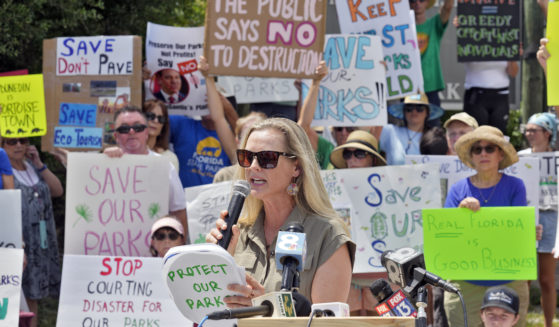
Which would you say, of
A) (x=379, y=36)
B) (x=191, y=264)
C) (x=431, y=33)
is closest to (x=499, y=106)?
(x=431, y=33)

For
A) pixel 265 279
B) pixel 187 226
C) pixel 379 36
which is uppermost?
pixel 379 36

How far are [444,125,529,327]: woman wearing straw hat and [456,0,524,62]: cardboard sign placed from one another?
2981 millimetres

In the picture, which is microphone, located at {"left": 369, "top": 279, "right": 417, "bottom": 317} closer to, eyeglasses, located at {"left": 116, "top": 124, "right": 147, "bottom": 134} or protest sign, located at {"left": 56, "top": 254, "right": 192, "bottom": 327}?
protest sign, located at {"left": 56, "top": 254, "right": 192, "bottom": 327}

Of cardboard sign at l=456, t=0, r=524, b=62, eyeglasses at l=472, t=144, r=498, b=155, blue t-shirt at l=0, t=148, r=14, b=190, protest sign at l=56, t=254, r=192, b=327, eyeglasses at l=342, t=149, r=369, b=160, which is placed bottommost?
protest sign at l=56, t=254, r=192, b=327

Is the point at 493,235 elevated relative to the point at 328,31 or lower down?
lower down

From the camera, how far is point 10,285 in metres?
6.24

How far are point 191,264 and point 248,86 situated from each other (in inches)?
230

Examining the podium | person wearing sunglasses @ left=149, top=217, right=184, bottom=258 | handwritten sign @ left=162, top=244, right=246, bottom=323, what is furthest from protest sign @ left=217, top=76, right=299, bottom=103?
the podium

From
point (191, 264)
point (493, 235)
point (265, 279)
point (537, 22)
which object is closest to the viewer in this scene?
point (191, 264)

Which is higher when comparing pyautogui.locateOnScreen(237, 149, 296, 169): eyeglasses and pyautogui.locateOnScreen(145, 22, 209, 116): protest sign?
pyautogui.locateOnScreen(145, 22, 209, 116): protest sign

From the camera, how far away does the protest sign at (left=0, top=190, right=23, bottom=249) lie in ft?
21.7

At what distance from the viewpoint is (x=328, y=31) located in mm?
13008

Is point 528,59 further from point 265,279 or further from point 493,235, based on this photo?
point 265,279

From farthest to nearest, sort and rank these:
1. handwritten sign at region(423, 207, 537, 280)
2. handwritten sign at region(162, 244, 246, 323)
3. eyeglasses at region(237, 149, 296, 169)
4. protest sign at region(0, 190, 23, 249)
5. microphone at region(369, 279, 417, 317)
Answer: protest sign at region(0, 190, 23, 249), handwritten sign at region(423, 207, 537, 280), eyeglasses at region(237, 149, 296, 169), microphone at region(369, 279, 417, 317), handwritten sign at region(162, 244, 246, 323)
